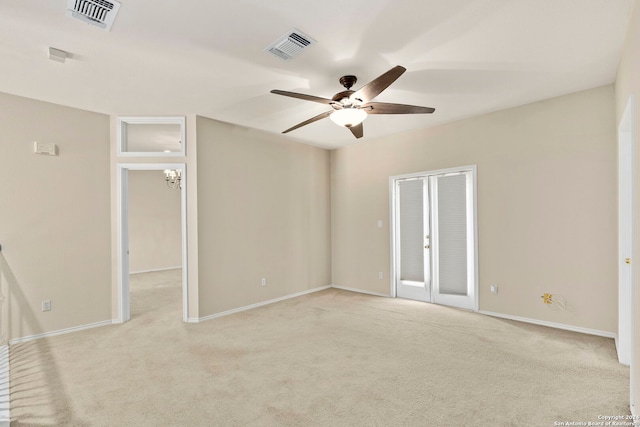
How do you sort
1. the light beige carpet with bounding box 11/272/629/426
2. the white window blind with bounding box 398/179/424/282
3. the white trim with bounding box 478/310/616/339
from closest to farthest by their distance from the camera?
1. the light beige carpet with bounding box 11/272/629/426
2. the white trim with bounding box 478/310/616/339
3. the white window blind with bounding box 398/179/424/282

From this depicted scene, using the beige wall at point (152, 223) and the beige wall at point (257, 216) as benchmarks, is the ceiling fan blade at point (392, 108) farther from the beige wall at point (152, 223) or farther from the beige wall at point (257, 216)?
the beige wall at point (152, 223)

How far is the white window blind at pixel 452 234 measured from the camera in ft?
15.6

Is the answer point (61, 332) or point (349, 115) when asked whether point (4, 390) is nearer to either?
point (61, 332)

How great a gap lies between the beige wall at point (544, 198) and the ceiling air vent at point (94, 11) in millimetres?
4246

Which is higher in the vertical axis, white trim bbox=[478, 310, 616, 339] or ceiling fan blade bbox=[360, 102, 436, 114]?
ceiling fan blade bbox=[360, 102, 436, 114]

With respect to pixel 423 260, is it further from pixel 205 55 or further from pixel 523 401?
pixel 205 55

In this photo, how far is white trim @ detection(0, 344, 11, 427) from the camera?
2189mm

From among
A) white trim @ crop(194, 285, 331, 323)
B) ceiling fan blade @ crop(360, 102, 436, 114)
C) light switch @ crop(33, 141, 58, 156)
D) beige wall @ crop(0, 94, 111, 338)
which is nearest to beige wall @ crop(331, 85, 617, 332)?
ceiling fan blade @ crop(360, 102, 436, 114)

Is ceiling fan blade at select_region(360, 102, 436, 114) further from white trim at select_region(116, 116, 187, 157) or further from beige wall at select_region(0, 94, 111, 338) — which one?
beige wall at select_region(0, 94, 111, 338)

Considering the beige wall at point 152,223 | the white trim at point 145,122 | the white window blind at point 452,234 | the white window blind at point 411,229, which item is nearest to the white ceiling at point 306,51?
the white trim at point 145,122

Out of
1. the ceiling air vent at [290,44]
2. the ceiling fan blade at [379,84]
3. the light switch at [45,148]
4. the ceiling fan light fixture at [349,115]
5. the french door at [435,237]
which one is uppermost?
the ceiling air vent at [290,44]

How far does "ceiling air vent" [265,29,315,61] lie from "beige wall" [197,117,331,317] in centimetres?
214

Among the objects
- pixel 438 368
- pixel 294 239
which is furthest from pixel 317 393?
pixel 294 239

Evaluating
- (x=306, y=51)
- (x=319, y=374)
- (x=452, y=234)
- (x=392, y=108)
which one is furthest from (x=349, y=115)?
(x=452, y=234)
